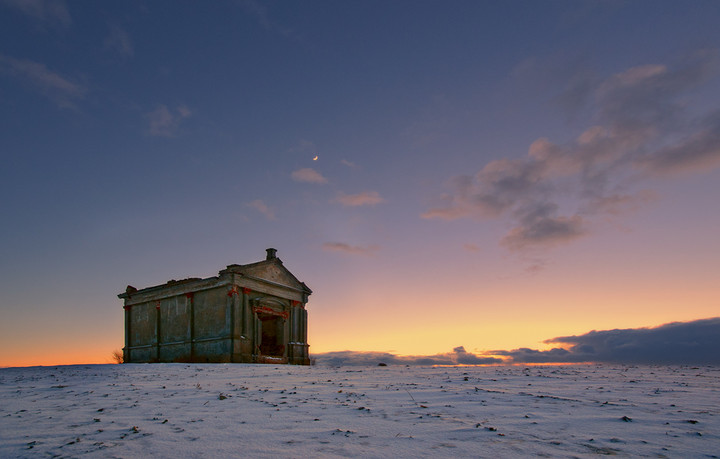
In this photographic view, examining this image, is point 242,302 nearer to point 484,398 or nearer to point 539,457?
point 484,398

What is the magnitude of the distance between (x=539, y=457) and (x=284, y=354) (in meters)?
25.1

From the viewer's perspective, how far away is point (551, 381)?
36.2 feet

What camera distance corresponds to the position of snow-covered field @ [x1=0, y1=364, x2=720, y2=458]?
475 centimetres

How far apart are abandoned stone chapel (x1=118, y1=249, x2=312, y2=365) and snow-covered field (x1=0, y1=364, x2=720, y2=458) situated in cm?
1448

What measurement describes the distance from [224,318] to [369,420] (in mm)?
20215

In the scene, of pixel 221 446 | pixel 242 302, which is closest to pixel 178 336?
pixel 242 302

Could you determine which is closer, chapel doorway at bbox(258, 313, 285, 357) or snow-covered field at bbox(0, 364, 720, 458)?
snow-covered field at bbox(0, 364, 720, 458)

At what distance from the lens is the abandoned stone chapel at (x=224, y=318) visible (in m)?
24.7

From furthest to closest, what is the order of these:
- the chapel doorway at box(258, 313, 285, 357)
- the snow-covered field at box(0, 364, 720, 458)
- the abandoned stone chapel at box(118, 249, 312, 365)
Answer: the chapel doorway at box(258, 313, 285, 357), the abandoned stone chapel at box(118, 249, 312, 365), the snow-covered field at box(0, 364, 720, 458)

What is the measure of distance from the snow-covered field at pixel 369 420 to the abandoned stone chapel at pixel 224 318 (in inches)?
570

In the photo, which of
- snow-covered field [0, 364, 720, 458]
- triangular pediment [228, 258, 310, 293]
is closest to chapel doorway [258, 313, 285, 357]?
triangular pediment [228, 258, 310, 293]

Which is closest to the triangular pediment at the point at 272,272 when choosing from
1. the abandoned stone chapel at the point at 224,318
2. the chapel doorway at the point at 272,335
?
the abandoned stone chapel at the point at 224,318

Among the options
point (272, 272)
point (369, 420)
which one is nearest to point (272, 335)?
point (272, 272)

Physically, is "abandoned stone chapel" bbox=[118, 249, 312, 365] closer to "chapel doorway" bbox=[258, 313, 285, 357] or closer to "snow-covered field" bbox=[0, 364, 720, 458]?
"chapel doorway" bbox=[258, 313, 285, 357]
